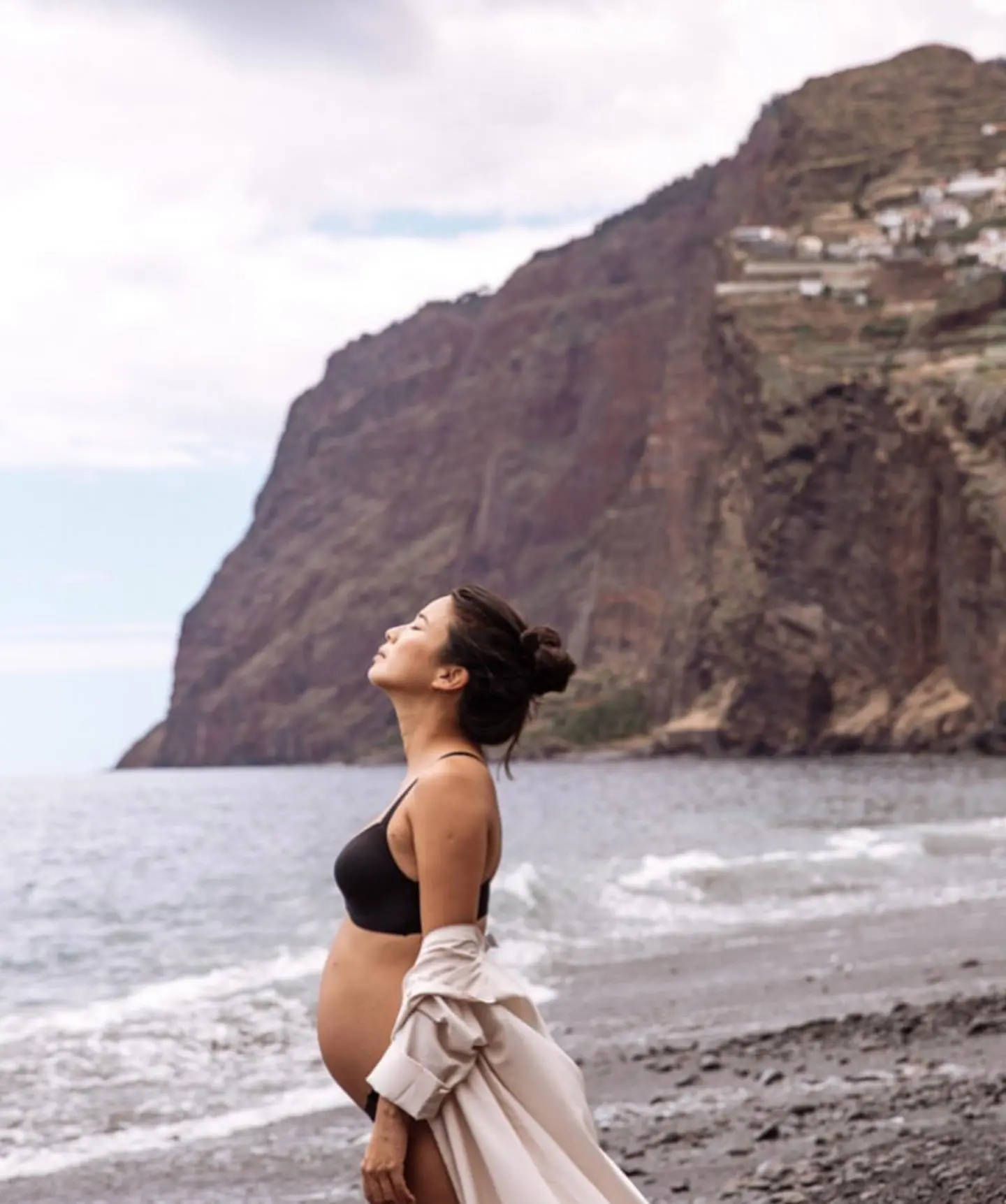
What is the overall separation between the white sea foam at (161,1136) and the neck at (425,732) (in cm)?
765

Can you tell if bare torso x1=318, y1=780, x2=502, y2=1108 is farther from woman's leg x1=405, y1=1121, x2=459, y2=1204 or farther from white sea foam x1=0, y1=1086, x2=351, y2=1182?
white sea foam x1=0, y1=1086, x2=351, y2=1182

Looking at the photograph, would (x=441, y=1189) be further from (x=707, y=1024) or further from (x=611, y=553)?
(x=611, y=553)

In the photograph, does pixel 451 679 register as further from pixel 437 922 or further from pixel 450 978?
pixel 450 978

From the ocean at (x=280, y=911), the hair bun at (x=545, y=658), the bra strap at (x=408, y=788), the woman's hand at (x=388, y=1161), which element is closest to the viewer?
the woman's hand at (x=388, y=1161)

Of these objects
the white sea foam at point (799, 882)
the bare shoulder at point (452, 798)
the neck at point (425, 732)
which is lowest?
the white sea foam at point (799, 882)

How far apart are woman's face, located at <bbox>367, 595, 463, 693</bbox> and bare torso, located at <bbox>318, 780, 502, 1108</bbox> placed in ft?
1.09

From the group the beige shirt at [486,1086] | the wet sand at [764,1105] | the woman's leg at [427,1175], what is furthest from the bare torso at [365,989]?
the wet sand at [764,1105]

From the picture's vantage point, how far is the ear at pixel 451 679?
4.11 meters

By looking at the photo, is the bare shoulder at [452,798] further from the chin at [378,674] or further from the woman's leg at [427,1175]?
the woman's leg at [427,1175]

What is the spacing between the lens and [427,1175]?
12.5 ft

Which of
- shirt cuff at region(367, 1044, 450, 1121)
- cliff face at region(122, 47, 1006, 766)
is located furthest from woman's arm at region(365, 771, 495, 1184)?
cliff face at region(122, 47, 1006, 766)

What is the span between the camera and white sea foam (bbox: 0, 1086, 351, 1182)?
11180mm

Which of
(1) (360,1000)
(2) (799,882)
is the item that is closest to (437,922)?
(1) (360,1000)

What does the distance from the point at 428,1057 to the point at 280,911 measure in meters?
28.7
